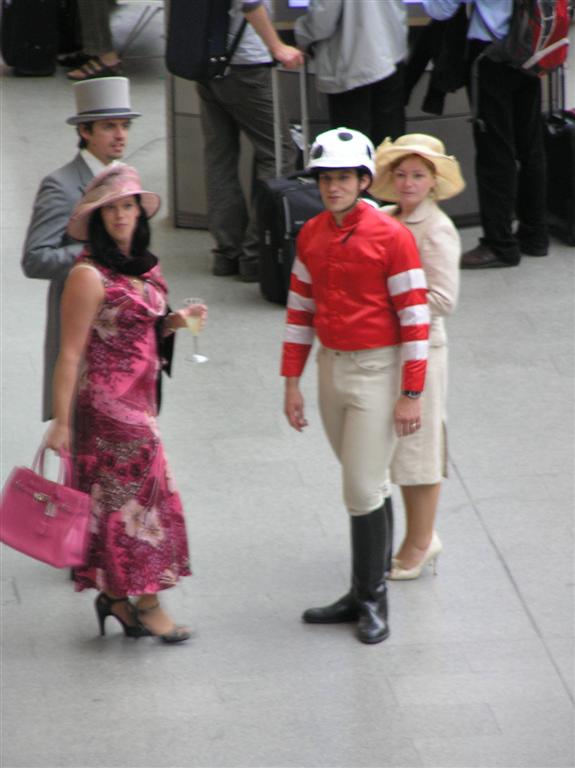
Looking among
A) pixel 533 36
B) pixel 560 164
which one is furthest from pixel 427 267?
pixel 560 164

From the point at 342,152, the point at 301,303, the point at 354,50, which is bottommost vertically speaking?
the point at 301,303

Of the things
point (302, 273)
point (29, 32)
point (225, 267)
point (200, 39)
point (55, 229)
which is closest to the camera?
point (302, 273)

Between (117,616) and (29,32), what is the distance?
25.5ft

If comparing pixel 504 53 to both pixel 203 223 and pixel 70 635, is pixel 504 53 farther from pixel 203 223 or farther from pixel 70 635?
pixel 70 635

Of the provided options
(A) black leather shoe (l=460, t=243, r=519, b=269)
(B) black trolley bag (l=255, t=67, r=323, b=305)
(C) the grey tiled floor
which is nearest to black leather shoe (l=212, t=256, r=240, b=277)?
(B) black trolley bag (l=255, t=67, r=323, b=305)

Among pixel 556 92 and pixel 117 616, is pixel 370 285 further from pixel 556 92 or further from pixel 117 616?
pixel 556 92

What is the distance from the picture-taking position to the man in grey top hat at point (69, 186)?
5473mm

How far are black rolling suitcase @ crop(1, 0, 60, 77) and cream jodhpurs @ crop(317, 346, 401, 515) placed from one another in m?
7.64

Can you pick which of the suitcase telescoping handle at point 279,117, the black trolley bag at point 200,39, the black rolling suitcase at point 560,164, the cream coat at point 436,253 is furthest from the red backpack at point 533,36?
the cream coat at point 436,253

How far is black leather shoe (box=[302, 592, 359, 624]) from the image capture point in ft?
18.3

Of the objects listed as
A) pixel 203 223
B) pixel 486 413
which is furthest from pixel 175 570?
pixel 203 223

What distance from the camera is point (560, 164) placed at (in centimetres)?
903

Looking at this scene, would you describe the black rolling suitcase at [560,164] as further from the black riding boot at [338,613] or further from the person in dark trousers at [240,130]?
the black riding boot at [338,613]

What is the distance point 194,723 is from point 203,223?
487cm
